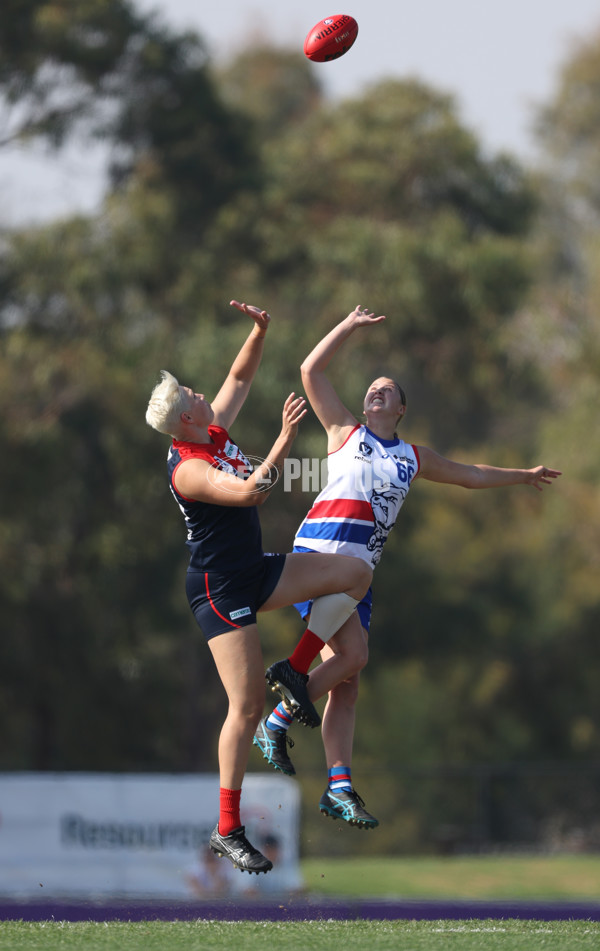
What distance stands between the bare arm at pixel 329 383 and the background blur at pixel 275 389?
44.6 ft

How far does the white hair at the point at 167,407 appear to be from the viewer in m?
6.39

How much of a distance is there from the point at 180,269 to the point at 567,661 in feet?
43.8

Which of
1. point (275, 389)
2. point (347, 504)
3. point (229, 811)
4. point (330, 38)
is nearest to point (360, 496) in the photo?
point (347, 504)

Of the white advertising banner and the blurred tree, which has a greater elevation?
the blurred tree

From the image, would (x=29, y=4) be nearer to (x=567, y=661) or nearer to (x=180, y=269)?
(x=180, y=269)

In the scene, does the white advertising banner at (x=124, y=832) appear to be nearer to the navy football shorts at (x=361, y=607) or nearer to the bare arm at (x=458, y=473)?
the navy football shorts at (x=361, y=607)

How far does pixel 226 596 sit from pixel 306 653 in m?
0.57

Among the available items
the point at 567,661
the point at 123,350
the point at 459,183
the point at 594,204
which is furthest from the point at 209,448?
the point at 594,204

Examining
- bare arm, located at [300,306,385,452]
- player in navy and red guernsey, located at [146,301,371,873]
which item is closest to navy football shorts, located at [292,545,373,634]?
player in navy and red guernsey, located at [146,301,371,873]

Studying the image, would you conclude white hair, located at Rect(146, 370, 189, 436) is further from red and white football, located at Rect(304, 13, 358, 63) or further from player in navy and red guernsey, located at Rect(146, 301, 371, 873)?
red and white football, located at Rect(304, 13, 358, 63)

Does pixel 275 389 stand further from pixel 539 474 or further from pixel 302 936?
pixel 302 936

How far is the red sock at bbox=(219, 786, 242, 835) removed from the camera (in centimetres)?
655

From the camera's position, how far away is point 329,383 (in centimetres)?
693

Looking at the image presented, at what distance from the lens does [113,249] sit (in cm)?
2309
